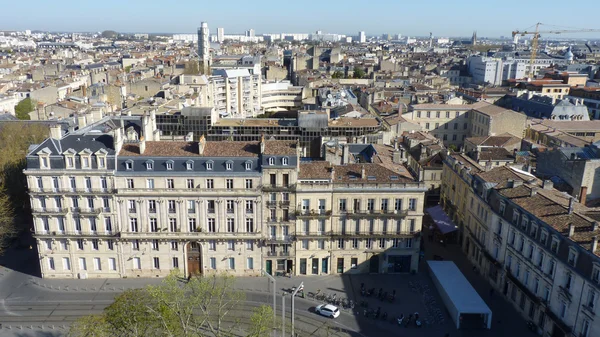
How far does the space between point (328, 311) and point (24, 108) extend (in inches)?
4605

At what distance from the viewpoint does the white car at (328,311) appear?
57969 millimetres

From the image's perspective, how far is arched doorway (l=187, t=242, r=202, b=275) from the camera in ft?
216

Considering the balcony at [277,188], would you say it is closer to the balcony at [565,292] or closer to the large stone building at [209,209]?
the large stone building at [209,209]

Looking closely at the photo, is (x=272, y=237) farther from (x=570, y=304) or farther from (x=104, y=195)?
(x=570, y=304)

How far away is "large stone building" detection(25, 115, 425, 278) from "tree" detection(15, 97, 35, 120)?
8182 centimetres

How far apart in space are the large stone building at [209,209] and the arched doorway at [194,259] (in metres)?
0.14

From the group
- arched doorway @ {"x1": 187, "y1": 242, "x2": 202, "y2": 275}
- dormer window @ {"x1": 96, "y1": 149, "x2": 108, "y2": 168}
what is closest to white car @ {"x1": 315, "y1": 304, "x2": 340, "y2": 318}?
arched doorway @ {"x1": 187, "y1": 242, "x2": 202, "y2": 275}

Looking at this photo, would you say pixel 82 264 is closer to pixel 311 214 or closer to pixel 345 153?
pixel 311 214

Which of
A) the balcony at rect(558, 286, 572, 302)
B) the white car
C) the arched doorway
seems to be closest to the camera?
the balcony at rect(558, 286, 572, 302)

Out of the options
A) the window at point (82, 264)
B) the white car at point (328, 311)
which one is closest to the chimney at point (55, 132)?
the window at point (82, 264)

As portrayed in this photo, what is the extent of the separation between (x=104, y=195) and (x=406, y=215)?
40.5 metres

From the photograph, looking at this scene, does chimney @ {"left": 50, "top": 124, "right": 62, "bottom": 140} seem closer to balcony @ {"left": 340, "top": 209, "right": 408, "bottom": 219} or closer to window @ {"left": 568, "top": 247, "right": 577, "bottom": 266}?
balcony @ {"left": 340, "top": 209, "right": 408, "bottom": 219}

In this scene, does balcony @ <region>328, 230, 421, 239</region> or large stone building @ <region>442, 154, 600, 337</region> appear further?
balcony @ <region>328, 230, 421, 239</region>

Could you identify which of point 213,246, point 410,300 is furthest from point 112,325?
point 410,300
